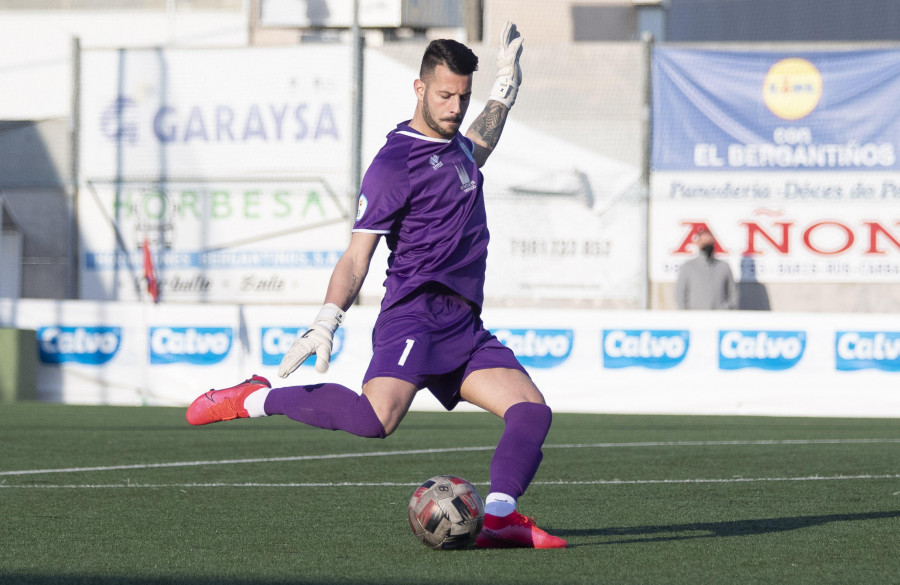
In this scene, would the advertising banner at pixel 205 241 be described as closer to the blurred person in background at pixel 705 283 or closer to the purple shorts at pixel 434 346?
the blurred person in background at pixel 705 283

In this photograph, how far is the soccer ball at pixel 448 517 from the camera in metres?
5.29

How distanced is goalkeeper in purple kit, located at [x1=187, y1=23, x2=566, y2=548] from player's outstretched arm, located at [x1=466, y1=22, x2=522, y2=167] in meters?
0.52

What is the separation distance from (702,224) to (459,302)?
537 inches

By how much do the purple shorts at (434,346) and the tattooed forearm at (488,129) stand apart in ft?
2.86

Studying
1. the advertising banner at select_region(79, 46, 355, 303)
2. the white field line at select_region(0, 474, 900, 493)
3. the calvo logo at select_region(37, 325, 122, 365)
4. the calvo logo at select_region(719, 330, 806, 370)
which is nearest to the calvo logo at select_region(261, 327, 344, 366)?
the calvo logo at select_region(37, 325, 122, 365)

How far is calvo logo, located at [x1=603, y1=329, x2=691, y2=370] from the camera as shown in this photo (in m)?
15.1

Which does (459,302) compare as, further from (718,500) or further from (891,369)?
(891,369)

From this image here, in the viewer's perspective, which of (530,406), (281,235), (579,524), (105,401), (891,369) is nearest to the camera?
(530,406)

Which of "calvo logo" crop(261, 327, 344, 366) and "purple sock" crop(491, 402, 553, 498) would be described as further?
"calvo logo" crop(261, 327, 344, 366)

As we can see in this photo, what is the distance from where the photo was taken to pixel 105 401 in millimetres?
15961

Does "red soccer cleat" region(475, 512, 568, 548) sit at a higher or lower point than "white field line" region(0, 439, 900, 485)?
higher

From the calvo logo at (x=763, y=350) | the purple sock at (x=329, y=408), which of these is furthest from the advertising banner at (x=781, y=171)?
the purple sock at (x=329, y=408)

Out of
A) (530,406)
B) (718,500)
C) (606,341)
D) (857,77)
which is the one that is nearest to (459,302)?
(530,406)

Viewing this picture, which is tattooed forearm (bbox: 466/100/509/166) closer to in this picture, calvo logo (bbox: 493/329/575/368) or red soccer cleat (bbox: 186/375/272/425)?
red soccer cleat (bbox: 186/375/272/425)
